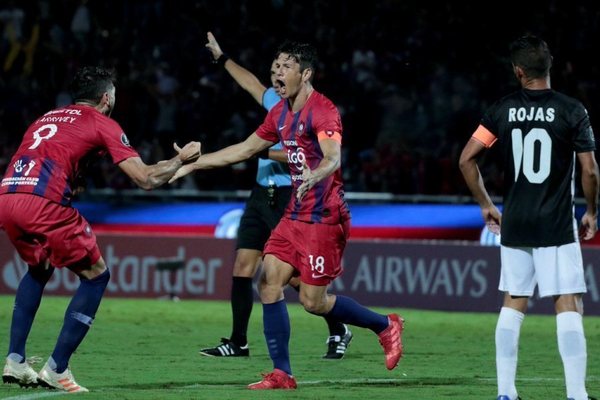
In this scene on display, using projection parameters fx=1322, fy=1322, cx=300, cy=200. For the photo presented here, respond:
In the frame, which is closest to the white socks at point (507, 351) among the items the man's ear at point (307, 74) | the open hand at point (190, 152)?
the open hand at point (190, 152)

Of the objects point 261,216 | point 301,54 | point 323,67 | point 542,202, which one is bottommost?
point 261,216

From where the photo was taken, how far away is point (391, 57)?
19.2 meters

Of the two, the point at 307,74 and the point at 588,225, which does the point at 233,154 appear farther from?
the point at 588,225

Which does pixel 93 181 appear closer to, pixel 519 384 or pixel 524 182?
pixel 519 384

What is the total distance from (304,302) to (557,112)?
7.56 ft

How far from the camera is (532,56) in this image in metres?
6.93

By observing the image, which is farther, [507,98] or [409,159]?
[409,159]

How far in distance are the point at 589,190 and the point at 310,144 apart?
6.20 feet

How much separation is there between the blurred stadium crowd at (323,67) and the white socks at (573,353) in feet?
33.3

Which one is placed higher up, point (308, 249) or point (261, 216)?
point (261, 216)

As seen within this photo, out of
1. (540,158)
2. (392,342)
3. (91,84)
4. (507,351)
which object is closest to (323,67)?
(392,342)

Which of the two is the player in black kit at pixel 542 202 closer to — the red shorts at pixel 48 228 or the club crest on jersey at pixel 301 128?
the club crest on jersey at pixel 301 128

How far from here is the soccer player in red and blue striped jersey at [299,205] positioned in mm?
8086

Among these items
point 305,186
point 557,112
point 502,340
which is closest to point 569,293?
point 502,340
